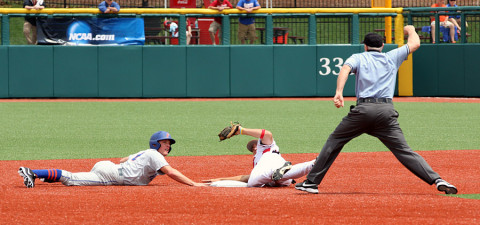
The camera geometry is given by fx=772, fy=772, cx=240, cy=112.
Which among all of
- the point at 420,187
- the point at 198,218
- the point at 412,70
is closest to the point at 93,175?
the point at 198,218

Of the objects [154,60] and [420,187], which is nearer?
[420,187]

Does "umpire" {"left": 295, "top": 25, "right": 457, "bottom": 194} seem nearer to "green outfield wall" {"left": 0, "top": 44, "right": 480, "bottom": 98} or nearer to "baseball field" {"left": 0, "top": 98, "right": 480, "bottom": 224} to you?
"baseball field" {"left": 0, "top": 98, "right": 480, "bottom": 224}

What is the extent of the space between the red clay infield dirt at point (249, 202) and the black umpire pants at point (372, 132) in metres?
0.25

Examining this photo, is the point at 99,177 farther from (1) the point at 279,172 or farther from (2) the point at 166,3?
(2) the point at 166,3

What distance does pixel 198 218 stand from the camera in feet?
19.6

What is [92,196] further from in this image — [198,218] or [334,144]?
[334,144]

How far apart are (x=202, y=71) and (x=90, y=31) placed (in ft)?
9.91

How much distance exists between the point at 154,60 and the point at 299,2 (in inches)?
453

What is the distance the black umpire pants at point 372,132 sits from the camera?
6.89 meters

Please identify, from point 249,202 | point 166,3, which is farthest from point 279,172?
point 166,3

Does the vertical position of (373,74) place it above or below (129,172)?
above

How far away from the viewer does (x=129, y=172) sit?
25.9 ft

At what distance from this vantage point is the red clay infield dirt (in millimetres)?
5957

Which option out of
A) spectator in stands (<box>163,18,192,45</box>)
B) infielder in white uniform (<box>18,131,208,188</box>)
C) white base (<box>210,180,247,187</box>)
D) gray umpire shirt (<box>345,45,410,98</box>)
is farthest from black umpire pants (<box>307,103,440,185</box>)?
spectator in stands (<box>163,18,192,45</box>)
